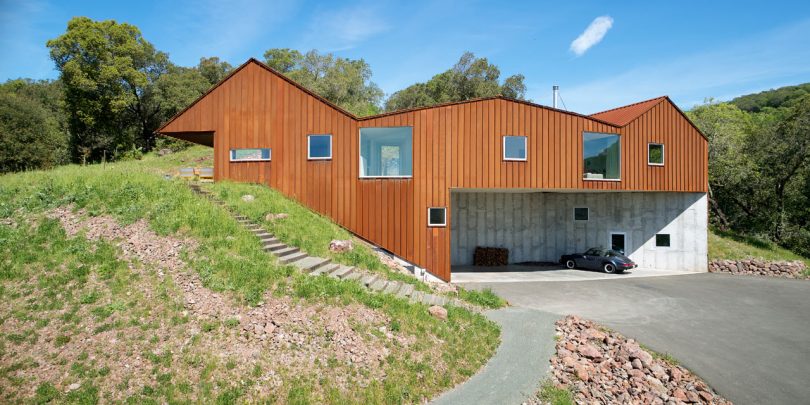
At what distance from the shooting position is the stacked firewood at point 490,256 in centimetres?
1861

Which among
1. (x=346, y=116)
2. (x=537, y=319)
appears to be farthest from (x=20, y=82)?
(x=537, y=319)

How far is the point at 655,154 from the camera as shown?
1645 cm

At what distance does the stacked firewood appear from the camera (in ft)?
61.1

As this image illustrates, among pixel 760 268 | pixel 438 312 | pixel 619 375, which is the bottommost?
pixel 619 375

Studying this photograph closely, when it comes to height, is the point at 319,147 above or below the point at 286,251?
above

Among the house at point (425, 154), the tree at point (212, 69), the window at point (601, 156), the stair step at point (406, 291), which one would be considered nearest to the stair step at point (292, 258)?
the stair step at point (406, 291)

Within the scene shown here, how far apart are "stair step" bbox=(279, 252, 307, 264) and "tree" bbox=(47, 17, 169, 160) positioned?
1145 inches

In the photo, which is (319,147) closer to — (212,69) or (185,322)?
(185,322)

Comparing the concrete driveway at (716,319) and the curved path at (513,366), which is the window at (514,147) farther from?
the curved path at (513,366)

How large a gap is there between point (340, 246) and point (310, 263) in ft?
6.75

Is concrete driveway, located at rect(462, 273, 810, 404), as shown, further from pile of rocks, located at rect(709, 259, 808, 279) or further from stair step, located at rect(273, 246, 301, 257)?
stair step, located at rect(273, 246, 301, 257)

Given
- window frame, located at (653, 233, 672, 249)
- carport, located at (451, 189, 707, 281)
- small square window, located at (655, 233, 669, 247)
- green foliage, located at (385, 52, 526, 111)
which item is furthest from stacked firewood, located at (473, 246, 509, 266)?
green foliage, located at (385, 52, 526, 111)

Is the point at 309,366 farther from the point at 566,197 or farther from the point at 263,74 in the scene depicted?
the point at 566,197

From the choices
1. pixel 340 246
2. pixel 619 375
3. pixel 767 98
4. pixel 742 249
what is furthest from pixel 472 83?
pixel 767 98
